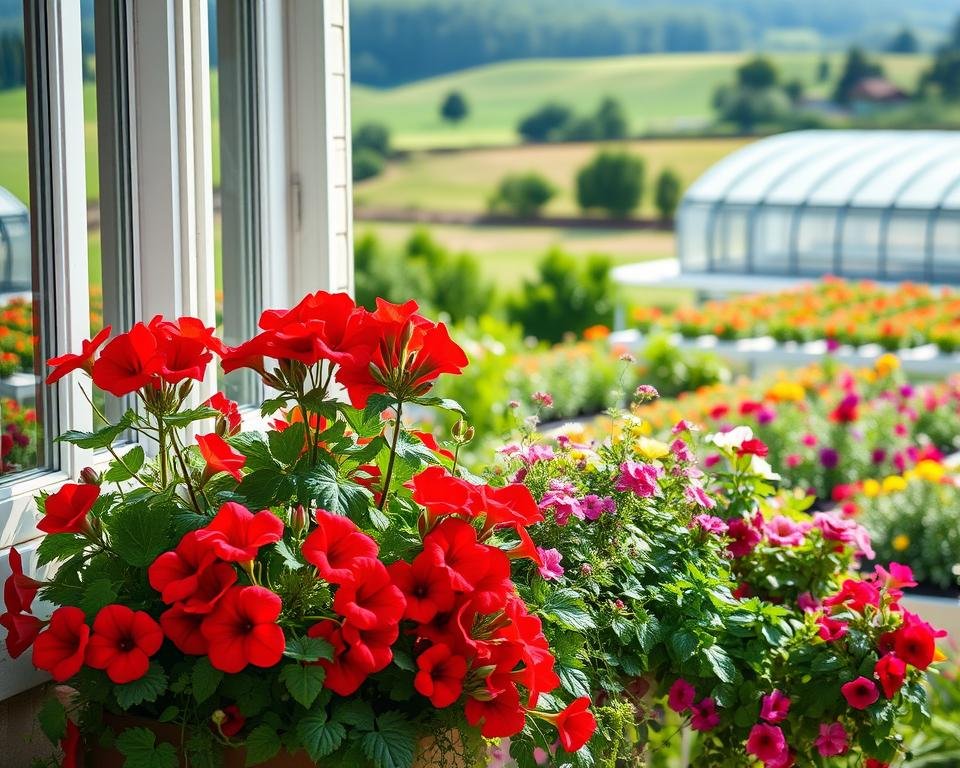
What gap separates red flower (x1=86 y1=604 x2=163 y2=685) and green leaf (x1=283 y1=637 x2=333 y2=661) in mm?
155

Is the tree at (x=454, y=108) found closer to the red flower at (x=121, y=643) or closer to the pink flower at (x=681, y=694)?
the pink flower at (x=681, y=694)

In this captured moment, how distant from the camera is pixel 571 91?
1215 inches

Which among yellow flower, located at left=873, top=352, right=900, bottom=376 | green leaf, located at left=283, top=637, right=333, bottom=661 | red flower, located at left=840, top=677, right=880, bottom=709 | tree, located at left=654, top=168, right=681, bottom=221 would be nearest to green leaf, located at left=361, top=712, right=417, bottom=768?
green leaf, located at left=283, top=637, right=333, bottom=661

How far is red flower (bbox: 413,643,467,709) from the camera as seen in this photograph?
4.27 feet

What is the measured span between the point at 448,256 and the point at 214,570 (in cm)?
1236

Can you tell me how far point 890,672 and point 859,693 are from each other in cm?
6

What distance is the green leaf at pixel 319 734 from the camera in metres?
1.27

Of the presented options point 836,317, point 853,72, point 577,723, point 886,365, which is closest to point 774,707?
point 577,723

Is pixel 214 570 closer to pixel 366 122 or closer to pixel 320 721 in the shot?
pixel 320 721

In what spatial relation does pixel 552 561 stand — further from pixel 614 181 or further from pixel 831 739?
pixel 614 181

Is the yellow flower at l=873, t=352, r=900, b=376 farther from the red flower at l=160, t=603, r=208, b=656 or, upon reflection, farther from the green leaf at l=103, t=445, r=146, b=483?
the red flower at l=160, t=603, r=208, b=656

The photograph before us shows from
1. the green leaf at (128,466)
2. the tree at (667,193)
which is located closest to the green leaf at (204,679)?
the green leaf at (128,466)

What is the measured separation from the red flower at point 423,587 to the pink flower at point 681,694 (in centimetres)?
67

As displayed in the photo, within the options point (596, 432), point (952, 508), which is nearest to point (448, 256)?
point (596, 432)
